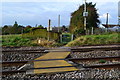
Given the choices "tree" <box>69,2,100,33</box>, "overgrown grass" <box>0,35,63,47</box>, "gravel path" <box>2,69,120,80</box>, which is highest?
"tree" <box>69,2,100,33</box>

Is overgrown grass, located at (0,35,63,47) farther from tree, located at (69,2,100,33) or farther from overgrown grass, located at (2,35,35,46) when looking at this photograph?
tree, located at (69,2,100,33)

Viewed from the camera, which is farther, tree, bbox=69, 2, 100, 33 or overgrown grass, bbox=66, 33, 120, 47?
tree, bbox=69, 2, 100, 33

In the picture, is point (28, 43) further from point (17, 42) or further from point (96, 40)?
point (96, 40)

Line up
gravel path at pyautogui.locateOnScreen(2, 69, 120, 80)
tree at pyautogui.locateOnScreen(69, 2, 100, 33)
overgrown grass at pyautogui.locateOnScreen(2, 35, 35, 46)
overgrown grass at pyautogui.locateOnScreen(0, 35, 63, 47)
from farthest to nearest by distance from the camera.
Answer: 1. tree at pyautogui.locateOnScreen(69, 2, 100, 33)
2. overgrown grass at pyautogui.locateOnScreen(2, 35, 35, 46)
3. overgrown grass at pyautogui.locateOnScreen(0, 35, 63, 47)
4. gravel path at pyautogui.locateOnScreen(2, 69, 120, 80)

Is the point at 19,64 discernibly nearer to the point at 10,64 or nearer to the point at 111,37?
the point at 10,64

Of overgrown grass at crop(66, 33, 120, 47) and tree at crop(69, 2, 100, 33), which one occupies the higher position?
tree at crop(69, 2, 100, 33)

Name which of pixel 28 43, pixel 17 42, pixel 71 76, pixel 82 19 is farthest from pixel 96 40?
pixel 82 19

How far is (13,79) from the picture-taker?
4.83 meters

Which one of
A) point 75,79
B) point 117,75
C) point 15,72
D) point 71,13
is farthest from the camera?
point 71,13

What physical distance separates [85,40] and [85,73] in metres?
11.4

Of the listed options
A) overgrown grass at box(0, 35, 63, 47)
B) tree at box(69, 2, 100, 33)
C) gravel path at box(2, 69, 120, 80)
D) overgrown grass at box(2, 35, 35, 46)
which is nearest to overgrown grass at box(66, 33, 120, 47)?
overgrown grass at box(0, 35, 63, 47)

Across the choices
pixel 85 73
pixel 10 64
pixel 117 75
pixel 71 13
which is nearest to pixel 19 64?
pixel 10 64

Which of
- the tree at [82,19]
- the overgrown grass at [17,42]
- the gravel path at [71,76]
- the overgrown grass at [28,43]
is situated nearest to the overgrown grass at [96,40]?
the overgrown grass at [28,43]

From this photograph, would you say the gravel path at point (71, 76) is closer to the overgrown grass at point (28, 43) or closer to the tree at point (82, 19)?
the overgrown grass at point (28, 43)
